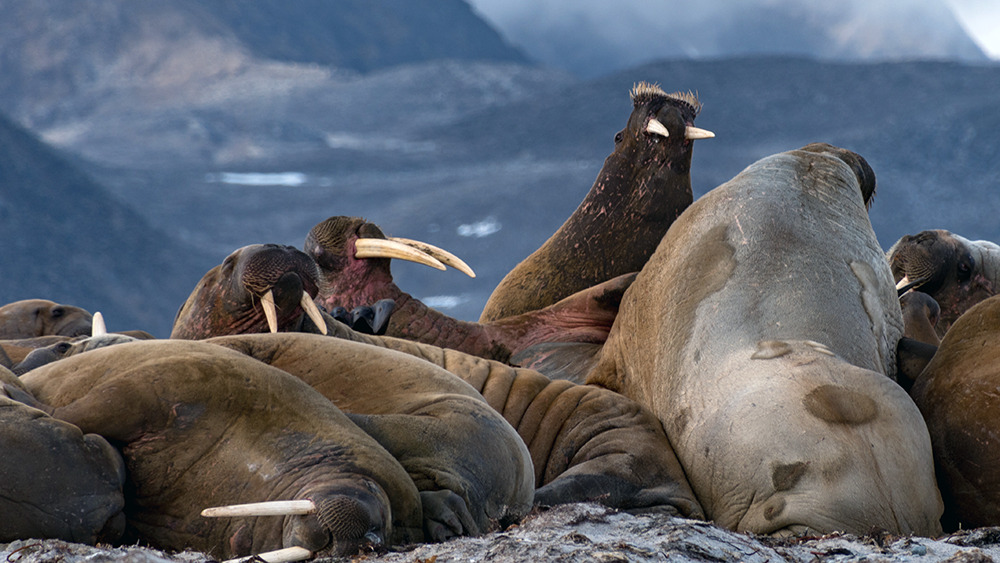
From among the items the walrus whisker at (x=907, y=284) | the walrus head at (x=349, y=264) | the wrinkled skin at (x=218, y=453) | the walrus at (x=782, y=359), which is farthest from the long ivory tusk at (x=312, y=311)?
the walrus whisker at (x=907, y=284)

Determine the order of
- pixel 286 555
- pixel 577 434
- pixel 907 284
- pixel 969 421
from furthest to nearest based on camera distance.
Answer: pixel 907 284, pixel 577 434, pixel 969 421, pixel 286 555

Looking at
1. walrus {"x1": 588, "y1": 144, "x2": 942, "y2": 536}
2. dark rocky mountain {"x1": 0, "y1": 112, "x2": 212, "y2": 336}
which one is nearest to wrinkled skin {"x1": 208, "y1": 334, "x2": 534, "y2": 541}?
walrus {"x1": 588, "y1": 144, "x2": 942, "y2": 536}

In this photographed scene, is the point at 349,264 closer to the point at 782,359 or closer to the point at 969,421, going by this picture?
the point at 782,359

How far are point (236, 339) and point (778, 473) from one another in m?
1.87

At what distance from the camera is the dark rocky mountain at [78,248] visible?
48438 mm

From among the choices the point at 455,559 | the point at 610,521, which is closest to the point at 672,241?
the point at 610,521

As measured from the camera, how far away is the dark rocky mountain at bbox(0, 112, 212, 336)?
4844 centimetres

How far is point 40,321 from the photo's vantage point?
20.6 ft

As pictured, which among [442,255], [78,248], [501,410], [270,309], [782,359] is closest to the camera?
[782,359]

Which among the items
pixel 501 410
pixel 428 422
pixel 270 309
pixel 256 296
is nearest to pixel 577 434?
pixel 501 410

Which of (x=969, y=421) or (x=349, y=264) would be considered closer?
(x=969, y=421)

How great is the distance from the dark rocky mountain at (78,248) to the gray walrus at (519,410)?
44.9m

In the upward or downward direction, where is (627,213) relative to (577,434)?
upward

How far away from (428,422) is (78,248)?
54164 mm
